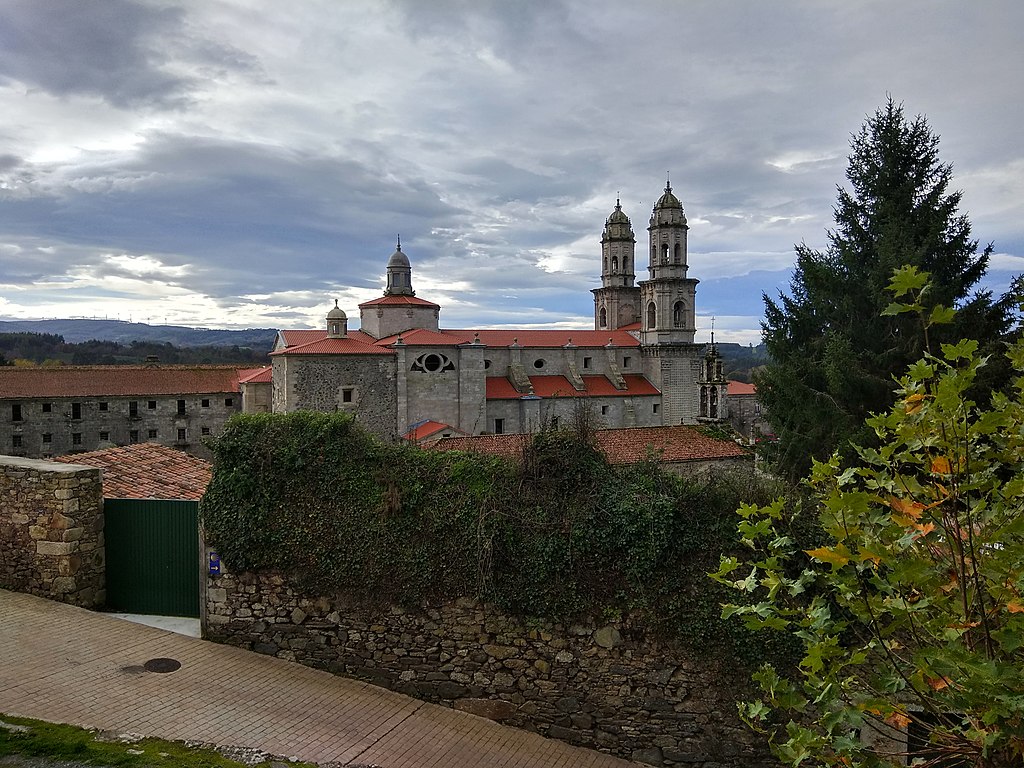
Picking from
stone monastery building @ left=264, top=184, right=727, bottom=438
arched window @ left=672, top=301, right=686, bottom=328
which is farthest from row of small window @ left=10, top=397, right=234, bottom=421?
arched window @ left=672, top=301, right=686, bottom=328

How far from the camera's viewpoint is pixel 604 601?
7453 mm

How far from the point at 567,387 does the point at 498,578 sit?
101 feet

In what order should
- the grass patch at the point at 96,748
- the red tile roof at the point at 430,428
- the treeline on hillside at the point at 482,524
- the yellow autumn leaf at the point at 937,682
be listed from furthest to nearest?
the red tile roof at the point at 430,428
the treeline on hillside at the point at 482,524
the grass patch at the point at 96,748
the yellow autumn leaf at the point at 937,682

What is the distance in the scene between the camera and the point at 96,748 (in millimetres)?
5805

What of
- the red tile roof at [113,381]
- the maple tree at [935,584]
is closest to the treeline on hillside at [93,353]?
the red tile roof at [113,381]

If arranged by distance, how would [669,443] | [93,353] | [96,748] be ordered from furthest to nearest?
[93,353] < [669,443] < [96,748]

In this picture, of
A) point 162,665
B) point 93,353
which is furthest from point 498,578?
point 93,353

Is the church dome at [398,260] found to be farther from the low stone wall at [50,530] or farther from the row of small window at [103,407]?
the low stone wall at [50,530]

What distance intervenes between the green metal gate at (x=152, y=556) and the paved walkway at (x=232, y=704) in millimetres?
872

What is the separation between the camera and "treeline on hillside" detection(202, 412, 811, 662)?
734 cm

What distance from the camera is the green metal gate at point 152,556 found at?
31.0 ft

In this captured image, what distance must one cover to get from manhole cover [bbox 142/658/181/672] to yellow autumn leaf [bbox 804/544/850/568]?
7945mm

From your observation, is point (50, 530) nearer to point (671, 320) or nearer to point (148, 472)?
point (148, 472)

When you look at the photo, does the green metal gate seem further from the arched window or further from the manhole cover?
the arched window
